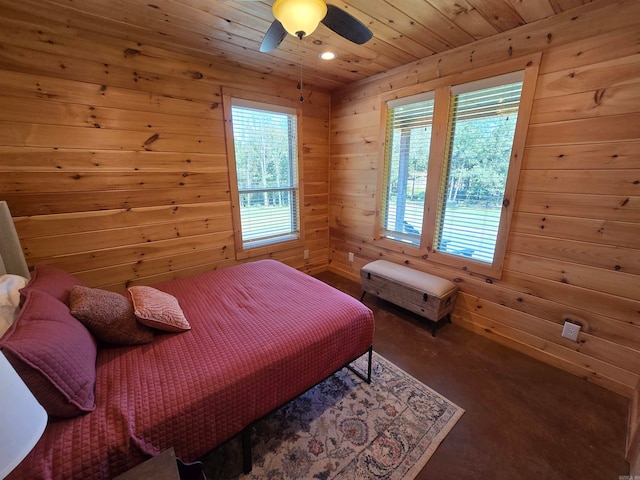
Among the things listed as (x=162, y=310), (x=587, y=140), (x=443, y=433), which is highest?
(x=587, y=140)

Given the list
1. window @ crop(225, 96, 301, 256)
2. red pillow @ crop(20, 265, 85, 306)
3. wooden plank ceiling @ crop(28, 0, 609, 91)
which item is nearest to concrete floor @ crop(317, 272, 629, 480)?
window @ crop(225, 96, 301, 256)

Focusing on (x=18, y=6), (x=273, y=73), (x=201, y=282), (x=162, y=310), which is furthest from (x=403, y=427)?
(x=18, y=6)

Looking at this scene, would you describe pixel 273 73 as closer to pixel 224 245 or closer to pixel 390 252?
pixel 224 245

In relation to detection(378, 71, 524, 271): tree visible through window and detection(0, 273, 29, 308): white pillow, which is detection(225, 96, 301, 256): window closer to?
detection(378, 71, 524, 271): tree visible through window

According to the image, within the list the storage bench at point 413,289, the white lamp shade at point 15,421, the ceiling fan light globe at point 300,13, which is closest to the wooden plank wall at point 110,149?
the ceiling fan light globe at point 300,13

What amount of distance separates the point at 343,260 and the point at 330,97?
213 centimetres

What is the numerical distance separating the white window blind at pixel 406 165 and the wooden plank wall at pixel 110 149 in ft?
4.50

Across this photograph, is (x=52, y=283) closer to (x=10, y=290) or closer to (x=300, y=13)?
(x=10, y=290)

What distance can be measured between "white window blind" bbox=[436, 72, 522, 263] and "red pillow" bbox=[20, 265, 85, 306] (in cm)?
280

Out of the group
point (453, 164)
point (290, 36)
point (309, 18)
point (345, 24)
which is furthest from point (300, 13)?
point (453, 164)

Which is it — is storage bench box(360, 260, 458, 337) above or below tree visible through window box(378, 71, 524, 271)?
below

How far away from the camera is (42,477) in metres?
0.81

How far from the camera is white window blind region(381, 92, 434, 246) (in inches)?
102

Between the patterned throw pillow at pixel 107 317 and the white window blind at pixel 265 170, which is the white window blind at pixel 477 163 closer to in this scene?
the white window blind at pixel 265 170
